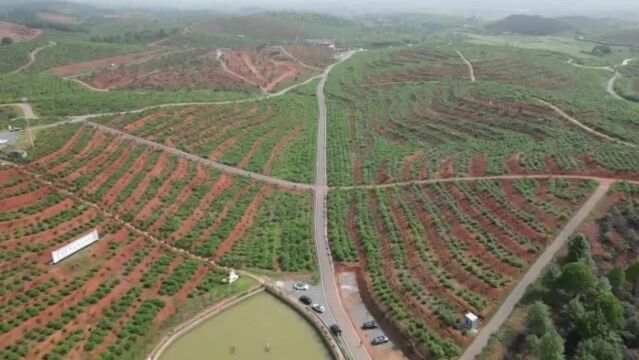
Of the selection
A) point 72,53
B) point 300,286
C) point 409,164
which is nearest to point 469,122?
point 409,164

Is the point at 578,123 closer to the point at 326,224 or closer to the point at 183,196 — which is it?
the point at 326,224

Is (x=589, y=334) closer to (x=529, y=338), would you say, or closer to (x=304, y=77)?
(x=529, y=338)

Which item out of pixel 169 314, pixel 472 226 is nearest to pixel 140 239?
pixel 169 314

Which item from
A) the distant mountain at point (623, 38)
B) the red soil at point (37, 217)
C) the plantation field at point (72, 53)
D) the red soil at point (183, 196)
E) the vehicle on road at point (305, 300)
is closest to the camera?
the vehicle on road at point (305, 300)

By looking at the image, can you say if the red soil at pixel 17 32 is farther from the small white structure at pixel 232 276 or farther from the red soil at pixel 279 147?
the small white structure at pixel 232 276

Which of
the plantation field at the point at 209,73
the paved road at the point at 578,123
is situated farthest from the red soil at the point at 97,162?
the paved road at the point at 578,123

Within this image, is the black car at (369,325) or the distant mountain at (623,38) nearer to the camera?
the black car at (369,325)
